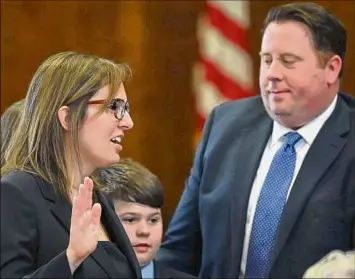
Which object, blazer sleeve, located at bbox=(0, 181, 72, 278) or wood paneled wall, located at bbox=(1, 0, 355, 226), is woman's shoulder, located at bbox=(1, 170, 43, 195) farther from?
wood paneled wall, located at bbox=(1, 0, 355, 226)

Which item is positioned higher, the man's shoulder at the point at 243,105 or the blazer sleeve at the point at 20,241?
the man's shoulder at the point at 243,105

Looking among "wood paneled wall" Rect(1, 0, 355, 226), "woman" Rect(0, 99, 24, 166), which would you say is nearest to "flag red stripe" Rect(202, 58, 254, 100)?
"wood paneled wall" Rect(1, 0, 355, 226)

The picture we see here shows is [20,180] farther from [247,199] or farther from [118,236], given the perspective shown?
[247,199]

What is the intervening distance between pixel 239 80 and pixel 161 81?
1.87 ft

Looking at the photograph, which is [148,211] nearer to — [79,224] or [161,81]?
[79,224]

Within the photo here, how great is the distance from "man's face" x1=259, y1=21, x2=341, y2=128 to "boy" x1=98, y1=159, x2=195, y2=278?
1.42ft

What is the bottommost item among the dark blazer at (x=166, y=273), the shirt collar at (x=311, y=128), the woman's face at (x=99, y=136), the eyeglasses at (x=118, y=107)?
the dark blazer at (x=166, y=273)

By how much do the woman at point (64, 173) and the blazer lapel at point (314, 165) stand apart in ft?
1.74

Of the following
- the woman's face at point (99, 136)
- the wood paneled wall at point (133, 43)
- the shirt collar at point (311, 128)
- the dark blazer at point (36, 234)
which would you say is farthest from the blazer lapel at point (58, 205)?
the wood paneled wall at point (133, 43)

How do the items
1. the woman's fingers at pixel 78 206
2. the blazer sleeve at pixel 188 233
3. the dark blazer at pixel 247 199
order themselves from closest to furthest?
1. the woman's fingers at pixel 78 206
2. the dark blazer at pixel 247 199
3. the blazer sleeve at pixel 188 233

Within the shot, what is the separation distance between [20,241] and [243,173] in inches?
37.6

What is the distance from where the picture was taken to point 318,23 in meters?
2.77

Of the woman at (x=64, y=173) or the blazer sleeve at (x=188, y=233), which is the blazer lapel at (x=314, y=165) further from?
the woman at (x=64, y=173)

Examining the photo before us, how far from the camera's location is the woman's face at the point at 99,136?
2.17 metres
